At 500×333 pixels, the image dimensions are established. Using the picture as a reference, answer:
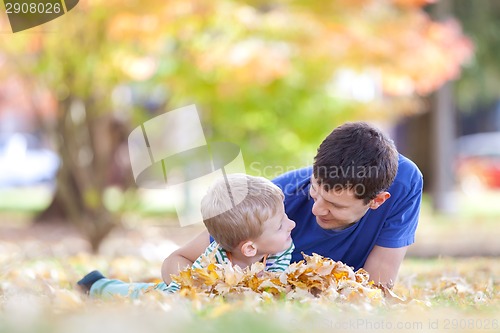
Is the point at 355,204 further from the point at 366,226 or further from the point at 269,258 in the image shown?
the point at 269,258

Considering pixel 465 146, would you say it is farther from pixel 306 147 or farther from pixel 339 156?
pixel 339 156

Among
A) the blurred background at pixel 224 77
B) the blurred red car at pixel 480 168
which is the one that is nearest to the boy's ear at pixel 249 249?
the blurred background at pixel 224 77

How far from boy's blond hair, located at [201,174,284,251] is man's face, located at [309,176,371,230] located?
19 centimetres

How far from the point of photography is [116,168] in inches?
790

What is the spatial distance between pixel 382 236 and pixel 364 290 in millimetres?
627

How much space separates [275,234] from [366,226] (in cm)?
57

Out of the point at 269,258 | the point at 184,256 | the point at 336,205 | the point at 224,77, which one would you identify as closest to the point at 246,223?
the point at 269,258

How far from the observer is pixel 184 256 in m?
4.33

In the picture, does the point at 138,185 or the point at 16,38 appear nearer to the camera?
the point at 16,38

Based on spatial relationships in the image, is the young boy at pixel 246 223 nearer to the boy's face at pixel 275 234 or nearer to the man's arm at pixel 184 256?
the boy's face at pixel 275 234

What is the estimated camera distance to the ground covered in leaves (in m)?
2.79

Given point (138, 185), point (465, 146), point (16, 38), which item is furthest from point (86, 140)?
point (465, 146)

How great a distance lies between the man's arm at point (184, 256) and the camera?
168 inches

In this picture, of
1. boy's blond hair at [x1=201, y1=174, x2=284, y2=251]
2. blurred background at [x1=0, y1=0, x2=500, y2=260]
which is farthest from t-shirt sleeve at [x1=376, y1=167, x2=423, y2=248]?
blurred background at [x1=0, y1=0, x2=500, y2=260]
